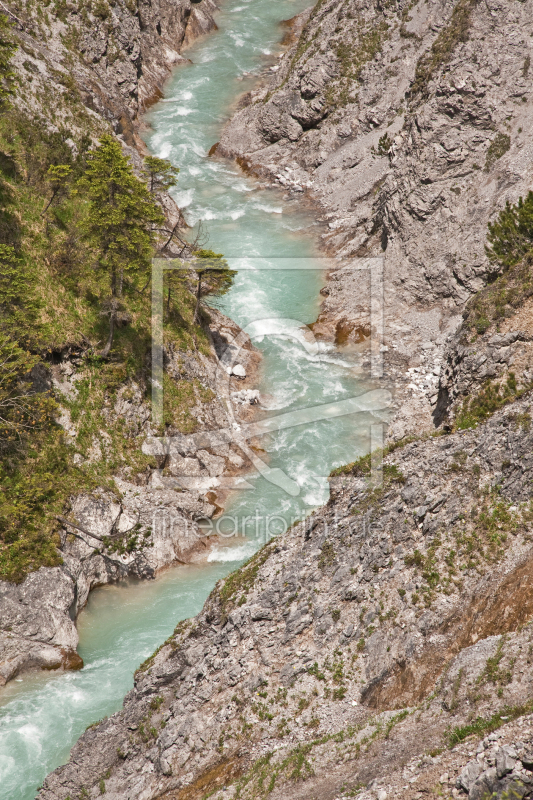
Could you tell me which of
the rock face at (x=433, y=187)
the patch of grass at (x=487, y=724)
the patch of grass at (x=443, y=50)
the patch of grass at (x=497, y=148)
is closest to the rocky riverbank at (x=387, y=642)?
the patch of grass at (x=487, y=724)

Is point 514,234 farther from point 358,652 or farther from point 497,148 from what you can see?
point 358,652

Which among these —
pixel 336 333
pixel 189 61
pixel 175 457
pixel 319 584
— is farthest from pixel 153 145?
pixel 319 584

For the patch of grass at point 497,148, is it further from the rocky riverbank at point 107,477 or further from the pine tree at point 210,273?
the rocky riverbank at point 107,477

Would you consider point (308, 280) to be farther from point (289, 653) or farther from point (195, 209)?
point (289, 653)

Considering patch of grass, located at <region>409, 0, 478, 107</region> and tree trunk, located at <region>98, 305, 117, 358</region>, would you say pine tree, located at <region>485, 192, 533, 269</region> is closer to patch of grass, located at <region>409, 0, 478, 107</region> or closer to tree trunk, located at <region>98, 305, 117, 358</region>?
patch of grass, located at <region>409, 0, 478, 107</region>

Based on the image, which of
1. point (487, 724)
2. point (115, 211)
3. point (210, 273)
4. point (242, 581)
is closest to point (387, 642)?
point (487, 724)

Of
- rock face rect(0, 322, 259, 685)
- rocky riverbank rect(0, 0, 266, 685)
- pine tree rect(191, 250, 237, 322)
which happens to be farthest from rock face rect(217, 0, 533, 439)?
rock face rect(0, 322, 259, 685)
